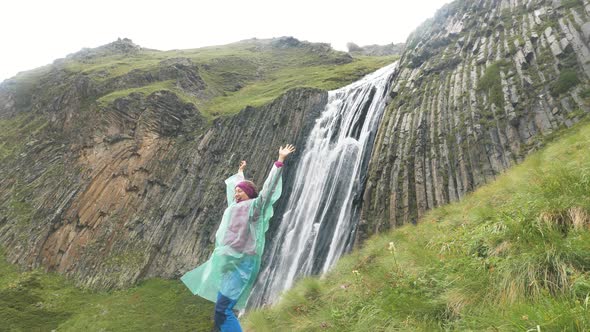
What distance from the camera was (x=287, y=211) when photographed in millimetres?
25688

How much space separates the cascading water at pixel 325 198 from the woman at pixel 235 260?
1371cm

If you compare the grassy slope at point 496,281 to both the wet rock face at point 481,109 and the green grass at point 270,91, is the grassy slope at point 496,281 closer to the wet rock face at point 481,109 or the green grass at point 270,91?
the wet rock face at point 481,109

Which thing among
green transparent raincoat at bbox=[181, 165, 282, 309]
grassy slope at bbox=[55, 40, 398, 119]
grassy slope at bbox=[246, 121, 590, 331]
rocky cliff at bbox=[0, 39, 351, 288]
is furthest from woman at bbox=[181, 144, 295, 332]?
grassy slope at bbox=[55, 40, 398, 119]

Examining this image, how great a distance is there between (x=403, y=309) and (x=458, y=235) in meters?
2.89

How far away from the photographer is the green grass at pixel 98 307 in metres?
23.8

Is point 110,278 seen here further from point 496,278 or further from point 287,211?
point 496,278

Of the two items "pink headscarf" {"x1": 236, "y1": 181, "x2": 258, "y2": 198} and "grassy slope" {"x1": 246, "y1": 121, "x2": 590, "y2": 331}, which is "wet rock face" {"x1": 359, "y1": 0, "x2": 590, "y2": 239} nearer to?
"grassy slope" {"x1": 246, "y1": 121, "x2": 590, "y2": 331}

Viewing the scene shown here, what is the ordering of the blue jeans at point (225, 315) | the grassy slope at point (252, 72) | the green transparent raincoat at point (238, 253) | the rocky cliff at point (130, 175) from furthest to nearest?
the grassy slope at point (252, 72)
the rocky cliff at point (130, 175)
the green transparent raincoat at point (238, 253)
the blue jeans at point (225, 315)

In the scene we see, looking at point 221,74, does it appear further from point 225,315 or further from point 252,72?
point 225,315

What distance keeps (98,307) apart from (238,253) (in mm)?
26190

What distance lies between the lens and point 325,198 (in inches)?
925

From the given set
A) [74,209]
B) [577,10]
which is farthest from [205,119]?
[577,10]

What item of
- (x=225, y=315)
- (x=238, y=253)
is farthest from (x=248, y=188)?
(x=225, y=315)

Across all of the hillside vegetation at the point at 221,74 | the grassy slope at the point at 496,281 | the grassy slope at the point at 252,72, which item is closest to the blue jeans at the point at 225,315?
the grassy slope at the point at 496,281
